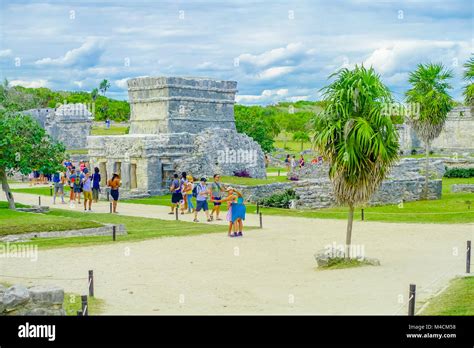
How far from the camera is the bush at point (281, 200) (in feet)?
101

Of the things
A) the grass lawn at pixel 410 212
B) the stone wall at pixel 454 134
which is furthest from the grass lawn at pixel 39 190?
the stone wall at pixel 454 134

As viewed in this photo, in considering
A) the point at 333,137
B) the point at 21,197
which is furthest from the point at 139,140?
the point at 333,137

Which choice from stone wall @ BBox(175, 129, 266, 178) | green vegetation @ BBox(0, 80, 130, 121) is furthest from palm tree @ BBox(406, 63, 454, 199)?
green vegetation @ BBox(0, 80, 130, 121)

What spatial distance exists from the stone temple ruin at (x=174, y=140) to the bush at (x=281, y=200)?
23.8ft

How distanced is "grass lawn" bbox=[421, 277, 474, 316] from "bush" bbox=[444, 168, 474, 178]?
105 feet

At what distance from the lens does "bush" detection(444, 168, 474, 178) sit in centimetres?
4561

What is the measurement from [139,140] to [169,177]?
8.01 feet

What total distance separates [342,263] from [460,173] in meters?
30.7

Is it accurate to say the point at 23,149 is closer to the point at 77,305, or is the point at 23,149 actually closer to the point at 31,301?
the point at 77,305

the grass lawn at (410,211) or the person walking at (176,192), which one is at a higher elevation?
the person walking at (176,192)

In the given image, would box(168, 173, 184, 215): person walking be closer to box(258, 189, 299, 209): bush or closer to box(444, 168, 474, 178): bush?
box(258, 189, 299, 209): bush

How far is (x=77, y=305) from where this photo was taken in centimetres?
1332

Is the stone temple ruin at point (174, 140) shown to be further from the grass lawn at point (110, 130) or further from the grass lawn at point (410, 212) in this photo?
the grass lawn at point (110, 130)

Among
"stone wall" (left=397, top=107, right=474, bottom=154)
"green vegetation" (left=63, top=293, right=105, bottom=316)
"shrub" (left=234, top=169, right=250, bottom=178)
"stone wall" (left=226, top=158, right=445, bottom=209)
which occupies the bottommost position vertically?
"green vegetation" (left=63, top=293, right=105, bottom=316)
